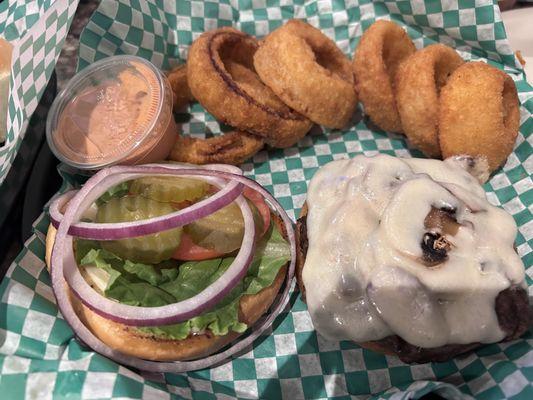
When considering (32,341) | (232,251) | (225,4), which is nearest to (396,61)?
(225,4)

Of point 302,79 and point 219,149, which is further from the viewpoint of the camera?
point 219,149

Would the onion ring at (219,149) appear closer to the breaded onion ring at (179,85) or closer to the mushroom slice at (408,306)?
the breaded onion ring at (179,85)

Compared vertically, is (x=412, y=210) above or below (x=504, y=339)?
above

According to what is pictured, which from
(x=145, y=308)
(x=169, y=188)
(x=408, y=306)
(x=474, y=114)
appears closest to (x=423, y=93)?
(x=474, y=114)

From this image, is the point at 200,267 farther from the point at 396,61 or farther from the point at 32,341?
the point at 396,61

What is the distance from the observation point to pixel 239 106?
2555 millimetres

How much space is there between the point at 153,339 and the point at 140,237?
43 cm

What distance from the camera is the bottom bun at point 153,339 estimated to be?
6.41 ft

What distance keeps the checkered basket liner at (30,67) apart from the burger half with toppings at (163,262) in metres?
0.36

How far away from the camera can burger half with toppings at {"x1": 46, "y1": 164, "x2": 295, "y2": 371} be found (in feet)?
6.37

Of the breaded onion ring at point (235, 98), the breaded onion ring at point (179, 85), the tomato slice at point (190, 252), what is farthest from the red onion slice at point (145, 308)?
the breaded onion ring at point (179, 85)

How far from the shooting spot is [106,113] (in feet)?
8.29

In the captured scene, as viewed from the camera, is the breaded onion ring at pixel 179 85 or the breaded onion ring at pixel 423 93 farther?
the breaded onion ring at pixel 179 85

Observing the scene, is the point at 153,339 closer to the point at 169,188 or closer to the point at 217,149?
the point at 169,188
